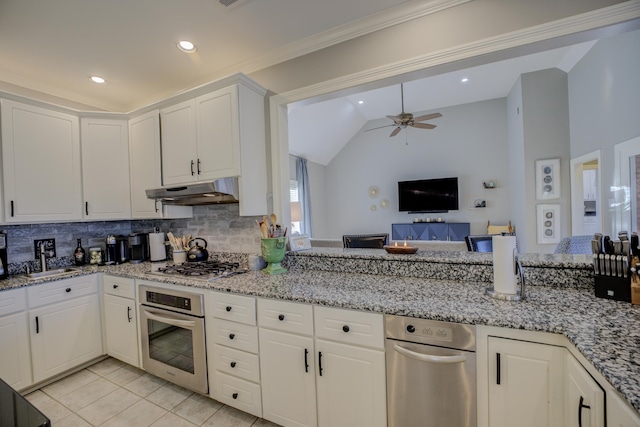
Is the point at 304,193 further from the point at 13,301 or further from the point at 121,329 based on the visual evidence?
the point at 13,301

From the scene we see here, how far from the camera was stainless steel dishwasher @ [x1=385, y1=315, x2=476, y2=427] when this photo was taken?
118 centimetres

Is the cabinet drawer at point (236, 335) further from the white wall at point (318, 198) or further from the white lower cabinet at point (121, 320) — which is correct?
the white wall at point (318, 198)

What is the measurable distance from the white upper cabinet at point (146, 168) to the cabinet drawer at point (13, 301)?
1017 millimetres

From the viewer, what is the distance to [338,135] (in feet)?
22.7

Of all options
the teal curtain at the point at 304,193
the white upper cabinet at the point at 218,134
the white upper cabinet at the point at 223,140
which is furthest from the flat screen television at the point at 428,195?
the white upper cabinet at the point at 218,134

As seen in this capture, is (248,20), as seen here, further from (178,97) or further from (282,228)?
(282,228)

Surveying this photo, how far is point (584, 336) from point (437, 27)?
184cm

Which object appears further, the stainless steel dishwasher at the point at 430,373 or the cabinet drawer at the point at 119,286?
the cabinet drawer at the point at 119,286

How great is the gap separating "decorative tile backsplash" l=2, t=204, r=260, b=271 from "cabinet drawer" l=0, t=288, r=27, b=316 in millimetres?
570

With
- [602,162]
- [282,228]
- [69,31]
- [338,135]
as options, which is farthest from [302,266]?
[338,135]

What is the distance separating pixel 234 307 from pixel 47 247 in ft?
7.34

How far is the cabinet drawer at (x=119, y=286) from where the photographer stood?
7.56 ft

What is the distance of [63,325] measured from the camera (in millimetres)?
2262

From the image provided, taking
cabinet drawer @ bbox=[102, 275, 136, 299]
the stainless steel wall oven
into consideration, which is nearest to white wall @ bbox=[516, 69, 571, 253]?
the stainless steel wall oven
